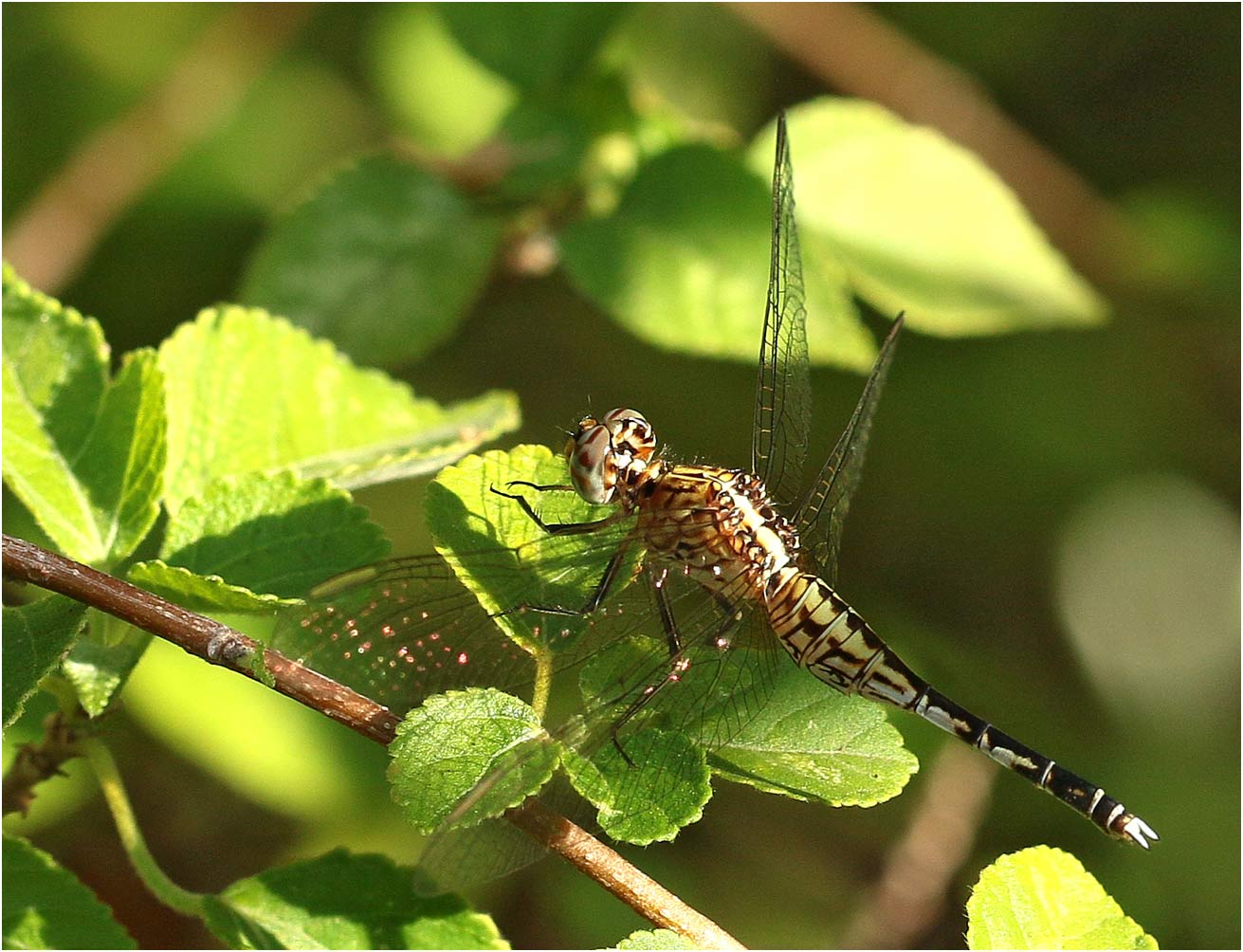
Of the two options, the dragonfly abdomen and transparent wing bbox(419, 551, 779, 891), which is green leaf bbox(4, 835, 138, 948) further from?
the dragonfly abdomen

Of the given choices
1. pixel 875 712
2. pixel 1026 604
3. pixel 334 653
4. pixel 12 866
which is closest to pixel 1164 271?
pixel 1026 604

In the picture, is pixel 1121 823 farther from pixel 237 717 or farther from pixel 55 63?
pixel 55 63

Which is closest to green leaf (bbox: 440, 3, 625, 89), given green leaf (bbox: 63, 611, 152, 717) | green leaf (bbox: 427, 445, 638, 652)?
green leaf (bbox: 427, 445, 638, 652)

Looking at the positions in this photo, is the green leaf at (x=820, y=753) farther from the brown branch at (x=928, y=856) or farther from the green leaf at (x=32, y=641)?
the brown branch at (x=928, y=856)

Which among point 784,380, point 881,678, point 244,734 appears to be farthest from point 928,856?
point 244,734

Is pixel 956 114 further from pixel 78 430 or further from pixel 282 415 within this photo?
pixel 78 430
